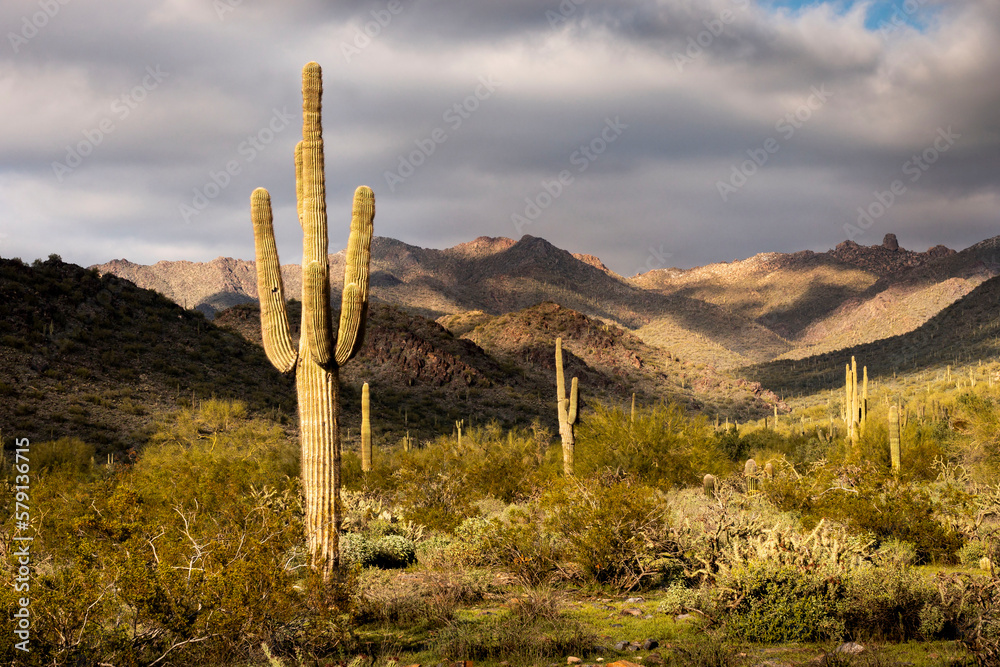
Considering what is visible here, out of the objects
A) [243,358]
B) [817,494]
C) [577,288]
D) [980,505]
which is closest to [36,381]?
[243,358]

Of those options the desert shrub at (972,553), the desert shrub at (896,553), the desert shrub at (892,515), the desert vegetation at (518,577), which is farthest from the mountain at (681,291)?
the desert shrub at (972,553)

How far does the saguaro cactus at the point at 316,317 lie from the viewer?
8.47m

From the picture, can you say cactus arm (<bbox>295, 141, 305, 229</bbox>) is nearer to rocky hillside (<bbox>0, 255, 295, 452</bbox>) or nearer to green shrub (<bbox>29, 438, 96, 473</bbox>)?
green shrub (<bbox>29, 438, 96, 473</bbox>)

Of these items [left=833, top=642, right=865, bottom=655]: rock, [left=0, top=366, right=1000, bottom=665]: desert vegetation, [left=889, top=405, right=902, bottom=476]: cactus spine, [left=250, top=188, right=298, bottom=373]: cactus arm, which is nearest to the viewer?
[left=0, top=366, right=1000, bottom=665]: desert vegetation

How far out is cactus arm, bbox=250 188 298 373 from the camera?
8852mm

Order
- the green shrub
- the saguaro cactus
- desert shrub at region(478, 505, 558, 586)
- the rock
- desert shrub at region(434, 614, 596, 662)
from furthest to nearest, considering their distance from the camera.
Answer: the green shrub < desert shrub at region(478, 505, 558, 586) < the saguaro cactus < desert shrub at region(434, 614, 596, 662) < the rock

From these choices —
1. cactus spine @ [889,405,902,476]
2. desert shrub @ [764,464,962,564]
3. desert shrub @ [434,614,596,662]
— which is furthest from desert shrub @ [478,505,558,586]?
cactus spine @ [889,405,902,476]

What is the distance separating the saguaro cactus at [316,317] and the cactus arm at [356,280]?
0.04ft

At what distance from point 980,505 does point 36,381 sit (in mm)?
28332

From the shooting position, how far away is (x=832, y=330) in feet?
431

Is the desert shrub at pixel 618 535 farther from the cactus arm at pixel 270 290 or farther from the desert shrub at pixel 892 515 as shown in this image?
the cactus arm at pixel 270 290

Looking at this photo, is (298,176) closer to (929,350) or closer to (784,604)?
(784,604)

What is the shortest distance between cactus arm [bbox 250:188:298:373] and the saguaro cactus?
0.01 meters

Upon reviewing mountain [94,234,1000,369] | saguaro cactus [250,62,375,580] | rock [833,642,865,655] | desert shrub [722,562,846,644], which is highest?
mountain [94,234,1000,369]
